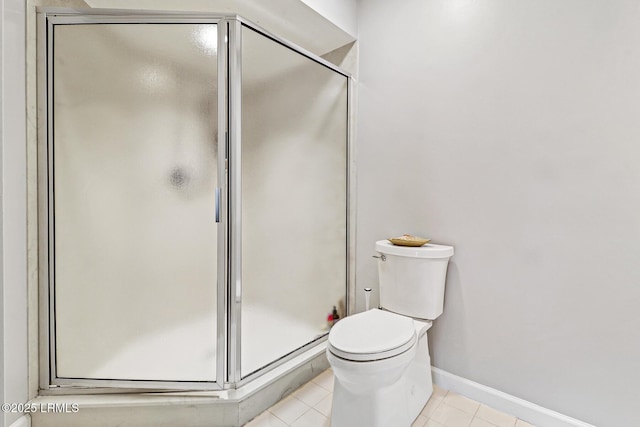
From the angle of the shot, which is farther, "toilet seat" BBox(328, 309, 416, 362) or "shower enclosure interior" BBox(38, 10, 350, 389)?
"shower enclosure interior" BBox(38, 10, 350, 389)

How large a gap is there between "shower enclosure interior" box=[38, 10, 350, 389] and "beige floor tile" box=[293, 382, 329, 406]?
37cm

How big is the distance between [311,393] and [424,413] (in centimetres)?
57

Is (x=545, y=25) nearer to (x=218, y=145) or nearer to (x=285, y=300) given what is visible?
(x=218, y=145)

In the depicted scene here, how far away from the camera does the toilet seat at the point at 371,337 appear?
1.22 m

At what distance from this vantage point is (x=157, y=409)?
4.55 feet

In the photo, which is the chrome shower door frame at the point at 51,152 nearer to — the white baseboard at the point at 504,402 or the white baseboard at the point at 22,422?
the white baseboard at the point at 22,422

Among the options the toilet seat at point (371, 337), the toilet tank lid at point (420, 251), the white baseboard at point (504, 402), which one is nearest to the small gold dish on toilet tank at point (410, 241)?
the toilet tank lid at point (420, 251)

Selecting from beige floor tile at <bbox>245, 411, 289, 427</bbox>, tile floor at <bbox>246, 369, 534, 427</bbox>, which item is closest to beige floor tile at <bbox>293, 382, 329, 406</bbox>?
tile floor at <bbox>246, 369, 534, 427</bbox>

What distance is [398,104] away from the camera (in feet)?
6.21

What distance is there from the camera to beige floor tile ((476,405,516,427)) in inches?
57.7

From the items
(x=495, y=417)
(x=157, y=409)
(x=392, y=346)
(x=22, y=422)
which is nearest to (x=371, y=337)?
(x=392, y=346)

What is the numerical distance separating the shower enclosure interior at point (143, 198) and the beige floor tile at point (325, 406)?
16.1 inches

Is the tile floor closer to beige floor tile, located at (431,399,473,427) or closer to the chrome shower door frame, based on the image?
beige floor tile, located at (431,399,473,427)

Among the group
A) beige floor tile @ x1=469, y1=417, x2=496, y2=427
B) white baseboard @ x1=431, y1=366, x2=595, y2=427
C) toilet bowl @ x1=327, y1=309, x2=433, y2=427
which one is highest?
toilet bowl @ x1=327, y1=309, x2=433, y2=427
